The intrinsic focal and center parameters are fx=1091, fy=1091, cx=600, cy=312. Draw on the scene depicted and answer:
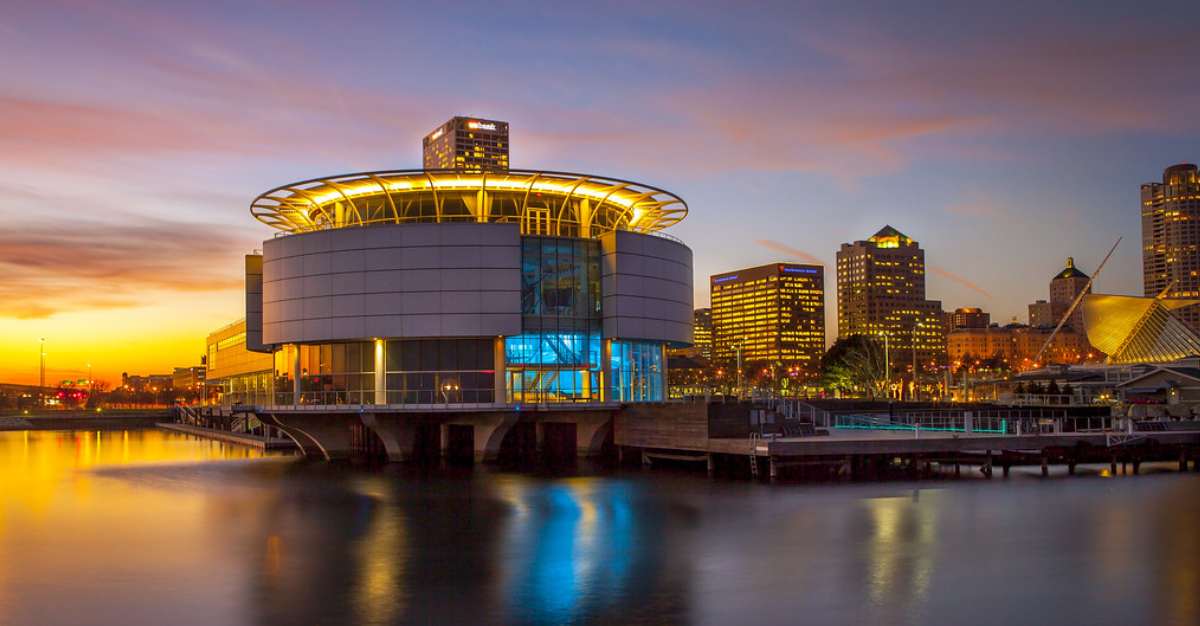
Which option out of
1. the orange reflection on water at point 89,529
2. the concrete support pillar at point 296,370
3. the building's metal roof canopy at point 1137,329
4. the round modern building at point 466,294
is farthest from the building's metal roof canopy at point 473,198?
the building's metal roof canopy at point 1137,329

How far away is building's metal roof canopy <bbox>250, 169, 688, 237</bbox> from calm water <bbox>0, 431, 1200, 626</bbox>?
66.5 ft

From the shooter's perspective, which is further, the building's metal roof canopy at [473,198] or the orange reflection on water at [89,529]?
the building's metal roof canopy at [473,198]

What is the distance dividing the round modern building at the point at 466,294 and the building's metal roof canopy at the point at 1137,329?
103 metres

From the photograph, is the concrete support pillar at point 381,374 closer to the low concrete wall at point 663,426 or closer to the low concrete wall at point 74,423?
the low concrete wall at point 663,426

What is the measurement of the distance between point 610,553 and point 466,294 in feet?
113

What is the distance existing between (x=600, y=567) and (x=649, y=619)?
20.4 feet

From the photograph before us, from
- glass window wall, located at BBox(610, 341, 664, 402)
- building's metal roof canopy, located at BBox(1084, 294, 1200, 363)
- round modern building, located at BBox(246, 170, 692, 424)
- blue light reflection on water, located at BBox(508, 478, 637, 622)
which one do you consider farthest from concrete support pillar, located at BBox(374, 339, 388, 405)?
building's metal roof canopy, located at BBox(1084, 294, 1200, 363)

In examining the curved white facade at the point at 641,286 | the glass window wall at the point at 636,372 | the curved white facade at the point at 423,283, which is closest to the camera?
the curved white facade at the point at 423,283

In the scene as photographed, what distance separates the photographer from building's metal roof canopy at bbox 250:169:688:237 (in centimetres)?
6700

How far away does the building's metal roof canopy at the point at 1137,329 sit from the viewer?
14612 centimetres

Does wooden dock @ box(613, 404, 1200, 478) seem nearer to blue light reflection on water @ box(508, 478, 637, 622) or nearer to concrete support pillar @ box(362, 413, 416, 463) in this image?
blue light reflection on water @ box(508, 478, 637, 622)

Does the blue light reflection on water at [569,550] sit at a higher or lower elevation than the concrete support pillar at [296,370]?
lower

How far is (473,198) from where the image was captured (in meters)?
68.5

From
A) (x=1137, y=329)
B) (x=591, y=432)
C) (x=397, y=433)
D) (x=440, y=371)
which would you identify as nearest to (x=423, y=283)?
(x=440, y=371)
